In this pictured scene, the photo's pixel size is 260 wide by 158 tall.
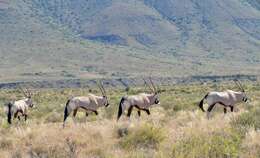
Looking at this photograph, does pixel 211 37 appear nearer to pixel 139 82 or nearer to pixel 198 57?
pixel 198 57

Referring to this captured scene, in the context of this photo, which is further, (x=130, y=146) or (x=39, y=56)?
(x=39, y=56)

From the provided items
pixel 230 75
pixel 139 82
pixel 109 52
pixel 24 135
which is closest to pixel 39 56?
pixel 109 52

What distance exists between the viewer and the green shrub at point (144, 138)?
1438 cm

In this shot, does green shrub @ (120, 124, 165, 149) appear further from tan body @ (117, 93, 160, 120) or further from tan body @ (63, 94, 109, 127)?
tan body @ (63, 94, 109, 127)

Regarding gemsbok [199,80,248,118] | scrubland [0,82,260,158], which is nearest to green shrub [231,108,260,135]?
scrubland [0,82,260,158]

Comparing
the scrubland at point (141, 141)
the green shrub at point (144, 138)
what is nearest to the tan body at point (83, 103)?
the scrubland at point (141, 141)

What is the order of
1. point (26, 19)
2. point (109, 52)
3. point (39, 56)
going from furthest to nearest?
1. point (26, 19)
2. point (109, 52)
3. point (39, 56)

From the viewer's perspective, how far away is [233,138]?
544 inches

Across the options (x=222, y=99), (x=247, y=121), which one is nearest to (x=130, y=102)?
(x=222, y=99)

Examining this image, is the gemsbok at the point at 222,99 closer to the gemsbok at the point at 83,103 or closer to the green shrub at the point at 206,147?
the gemsbok at the point at 83,103

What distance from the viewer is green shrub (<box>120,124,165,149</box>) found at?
14383 mm

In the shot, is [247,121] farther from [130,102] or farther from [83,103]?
[83,103]

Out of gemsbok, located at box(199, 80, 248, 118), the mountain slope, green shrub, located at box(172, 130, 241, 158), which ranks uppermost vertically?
green shrub, located at box(172, 130, 241, 158)

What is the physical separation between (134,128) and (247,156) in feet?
14.5
